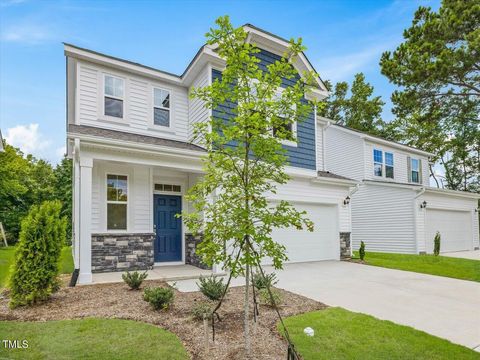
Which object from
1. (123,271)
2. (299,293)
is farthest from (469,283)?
(123,271)

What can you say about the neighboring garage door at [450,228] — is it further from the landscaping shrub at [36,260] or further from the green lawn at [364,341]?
the landscaping shrub at [36,260]

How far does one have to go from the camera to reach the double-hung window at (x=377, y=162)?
53.5ft

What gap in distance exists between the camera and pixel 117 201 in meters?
8.28

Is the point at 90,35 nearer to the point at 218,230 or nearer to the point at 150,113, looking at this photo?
the point at 150,113

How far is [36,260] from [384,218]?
14265 mm

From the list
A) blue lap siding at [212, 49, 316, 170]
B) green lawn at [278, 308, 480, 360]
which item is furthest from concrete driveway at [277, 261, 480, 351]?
blue lap siding at [212, 49, 316, 170]

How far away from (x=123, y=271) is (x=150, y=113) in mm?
4793

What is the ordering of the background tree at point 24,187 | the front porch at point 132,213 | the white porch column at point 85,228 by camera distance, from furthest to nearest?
the background tree at point 24,187, the front porch at point 132,213, the white porch column at point 85,228

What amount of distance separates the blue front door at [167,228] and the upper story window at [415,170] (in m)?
14.9

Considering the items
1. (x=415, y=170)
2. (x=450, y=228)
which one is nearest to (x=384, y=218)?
(x=450, y=228)

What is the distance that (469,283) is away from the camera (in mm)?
7629

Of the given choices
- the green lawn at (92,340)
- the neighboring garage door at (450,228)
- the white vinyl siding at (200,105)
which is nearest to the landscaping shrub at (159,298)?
the green lawn at (92,340)

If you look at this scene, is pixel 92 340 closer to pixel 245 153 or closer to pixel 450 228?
pixel 245 153

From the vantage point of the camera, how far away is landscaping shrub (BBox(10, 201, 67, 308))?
193 inches
